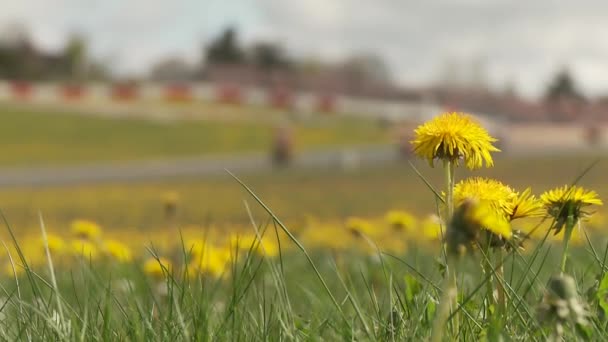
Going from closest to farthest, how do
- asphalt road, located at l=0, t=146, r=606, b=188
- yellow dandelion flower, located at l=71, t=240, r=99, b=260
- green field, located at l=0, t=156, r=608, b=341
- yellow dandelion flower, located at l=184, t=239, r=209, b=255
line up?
green field, located at l=0, t=156, r=608, b=341 < yellow dandelion flower, located at l=184, t=239, r=209, b=255 < yellow dandelion flower, located at l=71, t=240, r=99, b=260 < asphalt road, located at l=0, t=146, r=606, b=188

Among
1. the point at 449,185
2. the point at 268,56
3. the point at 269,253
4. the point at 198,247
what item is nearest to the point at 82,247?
the point at 198,247

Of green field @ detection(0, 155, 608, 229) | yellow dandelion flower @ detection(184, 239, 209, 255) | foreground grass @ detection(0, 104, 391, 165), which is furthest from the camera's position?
foreground grass @ detection(0, 104, 391, 165)

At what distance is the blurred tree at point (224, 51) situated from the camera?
6831 cm

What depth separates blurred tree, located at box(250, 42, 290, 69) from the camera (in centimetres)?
6806

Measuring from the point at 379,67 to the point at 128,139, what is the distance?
6598 cm

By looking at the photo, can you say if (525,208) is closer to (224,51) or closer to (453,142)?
(453,142)

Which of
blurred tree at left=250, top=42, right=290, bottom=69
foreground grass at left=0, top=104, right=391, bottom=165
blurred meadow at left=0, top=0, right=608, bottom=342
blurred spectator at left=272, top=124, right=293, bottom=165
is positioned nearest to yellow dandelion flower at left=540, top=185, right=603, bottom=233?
blurred meadow at left=0, top=0, right=608, bottom=342

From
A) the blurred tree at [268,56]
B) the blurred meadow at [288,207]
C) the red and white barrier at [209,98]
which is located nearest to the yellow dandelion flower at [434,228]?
the blurred meadow at [288,207]

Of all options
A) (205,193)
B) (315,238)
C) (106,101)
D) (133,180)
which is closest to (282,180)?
(205,193)

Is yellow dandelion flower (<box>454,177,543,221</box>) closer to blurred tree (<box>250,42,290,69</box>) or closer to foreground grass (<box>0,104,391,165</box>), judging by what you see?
foreground grass (<box>0,104,391,165</box>)

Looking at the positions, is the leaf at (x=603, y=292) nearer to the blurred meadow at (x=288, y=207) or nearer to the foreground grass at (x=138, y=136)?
the blurred meadow at (x=288, y=207)

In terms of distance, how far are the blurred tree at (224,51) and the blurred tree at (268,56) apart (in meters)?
1.02

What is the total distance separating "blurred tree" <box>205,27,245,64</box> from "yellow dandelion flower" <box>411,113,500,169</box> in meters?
67.1

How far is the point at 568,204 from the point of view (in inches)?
53.1
